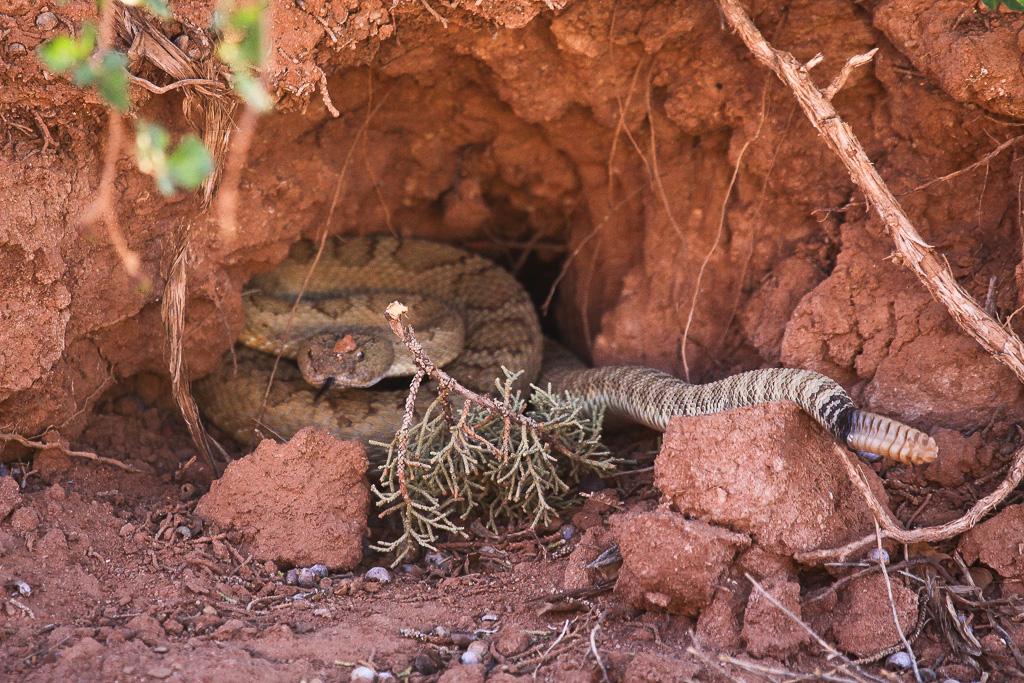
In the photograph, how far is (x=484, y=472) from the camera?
3.18m

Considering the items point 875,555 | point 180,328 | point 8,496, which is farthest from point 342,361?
point 875,555

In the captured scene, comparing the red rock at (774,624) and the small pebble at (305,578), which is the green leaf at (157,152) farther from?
the red rock at (774,624)

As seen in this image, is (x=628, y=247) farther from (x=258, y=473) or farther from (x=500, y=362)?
(x=258, y=473)

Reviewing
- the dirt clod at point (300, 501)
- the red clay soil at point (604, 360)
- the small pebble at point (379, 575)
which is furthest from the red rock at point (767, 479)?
the dirt clod at point (300, 501)

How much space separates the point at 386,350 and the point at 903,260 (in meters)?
2.92

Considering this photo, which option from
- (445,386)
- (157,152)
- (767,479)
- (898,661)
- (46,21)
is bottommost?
(898,661)

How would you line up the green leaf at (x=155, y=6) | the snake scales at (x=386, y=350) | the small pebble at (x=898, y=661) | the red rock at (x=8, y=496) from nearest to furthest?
1. the green leaf at (x=155, y=6)
2. the small pebble at (x=898, y=661)
3. the red rock at (x=8, y=496)
4. the snake scales at (x=386, y=350)

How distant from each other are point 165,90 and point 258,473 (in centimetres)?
153

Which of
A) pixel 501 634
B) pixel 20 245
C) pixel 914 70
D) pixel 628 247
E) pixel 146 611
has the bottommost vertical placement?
pixel 501 634

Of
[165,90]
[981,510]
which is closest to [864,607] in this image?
[981,510]

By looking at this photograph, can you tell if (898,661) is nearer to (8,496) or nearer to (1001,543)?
(1001,543)

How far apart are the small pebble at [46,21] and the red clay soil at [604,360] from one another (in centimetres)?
1

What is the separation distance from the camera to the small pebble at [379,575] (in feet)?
9.64

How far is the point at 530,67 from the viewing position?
3.92 m
